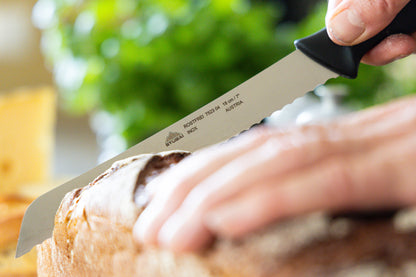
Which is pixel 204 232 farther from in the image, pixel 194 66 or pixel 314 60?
pixel 194 66

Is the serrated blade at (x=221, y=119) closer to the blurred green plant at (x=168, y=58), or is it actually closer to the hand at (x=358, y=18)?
the hand at (x=358, y=18)

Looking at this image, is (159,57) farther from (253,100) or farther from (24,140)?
(253,100)

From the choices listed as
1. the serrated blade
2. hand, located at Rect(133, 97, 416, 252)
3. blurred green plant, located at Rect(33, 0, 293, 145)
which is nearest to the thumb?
the serrated blade

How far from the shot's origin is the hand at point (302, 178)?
0.39m

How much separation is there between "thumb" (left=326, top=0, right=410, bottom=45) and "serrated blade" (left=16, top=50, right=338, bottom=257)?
0.11m

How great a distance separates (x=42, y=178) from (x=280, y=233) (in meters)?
1.79

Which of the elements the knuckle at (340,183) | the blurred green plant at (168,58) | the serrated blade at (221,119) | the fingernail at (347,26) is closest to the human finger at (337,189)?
the knuckle at (340,183)

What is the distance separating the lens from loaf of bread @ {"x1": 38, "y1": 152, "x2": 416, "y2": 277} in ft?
1.29

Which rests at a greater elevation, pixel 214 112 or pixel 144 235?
pixel 214 112

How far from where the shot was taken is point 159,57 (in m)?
1.98

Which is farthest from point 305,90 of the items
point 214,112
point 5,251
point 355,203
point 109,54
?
point 109,54

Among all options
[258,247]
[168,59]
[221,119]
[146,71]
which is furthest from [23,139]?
[258,247]

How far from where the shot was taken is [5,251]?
1.01m

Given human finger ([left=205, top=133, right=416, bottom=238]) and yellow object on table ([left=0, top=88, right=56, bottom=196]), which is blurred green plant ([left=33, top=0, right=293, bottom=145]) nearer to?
yellow object on table ([left=0, top=88, right=56, bottom=196])
